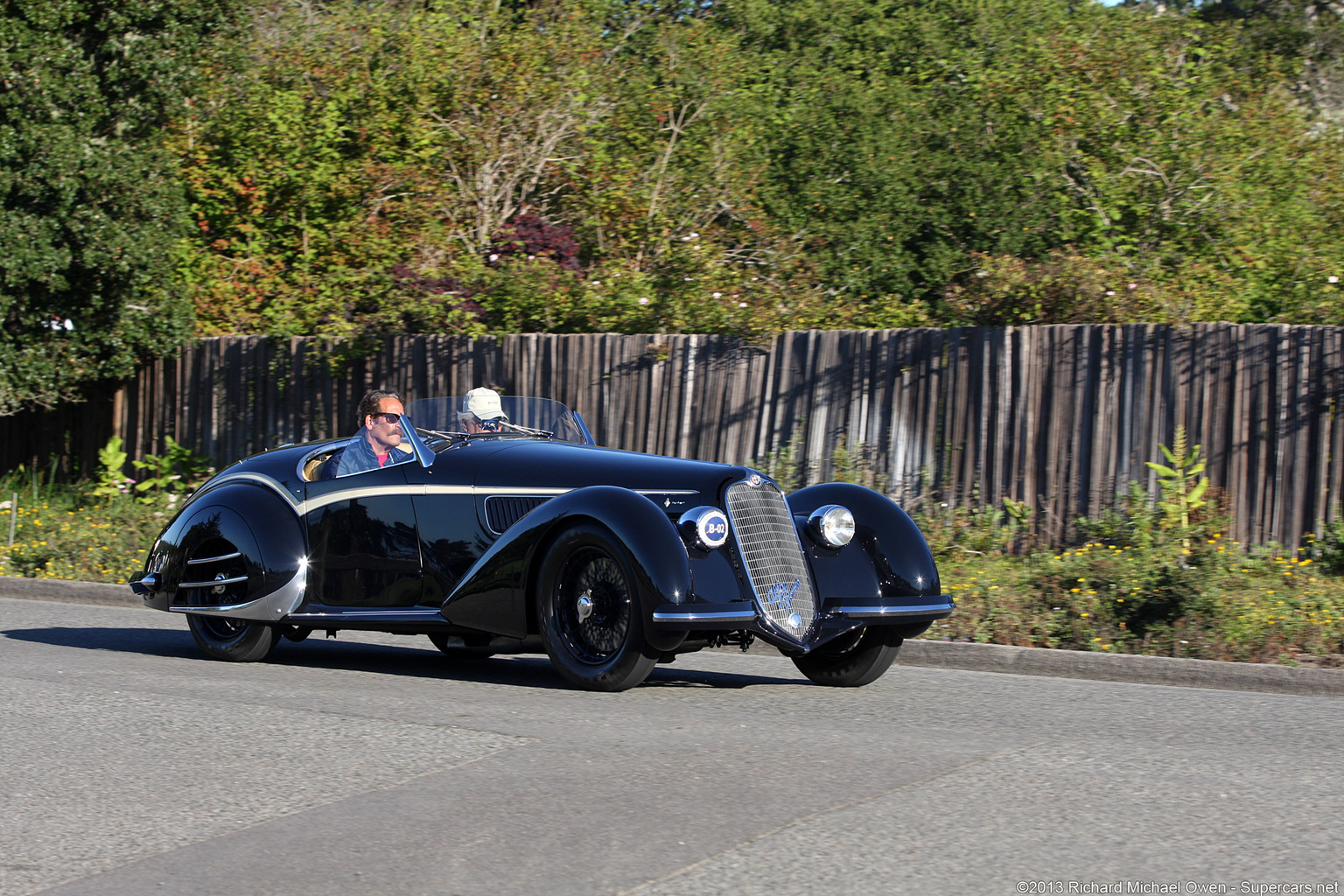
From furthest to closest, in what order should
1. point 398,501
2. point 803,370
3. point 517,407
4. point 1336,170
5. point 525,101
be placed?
point 525,101
point 1336,170
point 803,370
point 517,407
point 398,501

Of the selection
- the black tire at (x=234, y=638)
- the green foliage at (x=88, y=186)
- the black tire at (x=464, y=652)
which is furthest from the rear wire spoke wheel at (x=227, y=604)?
the green foliage at (x=88, y=186)

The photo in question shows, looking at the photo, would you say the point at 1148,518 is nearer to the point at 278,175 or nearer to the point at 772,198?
the point at 772,198

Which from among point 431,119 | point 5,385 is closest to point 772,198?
point 431,119

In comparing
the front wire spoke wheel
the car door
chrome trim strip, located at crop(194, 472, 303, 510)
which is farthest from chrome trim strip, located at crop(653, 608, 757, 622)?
chrome trim strip, located at crop(194, 472, 303, 510)

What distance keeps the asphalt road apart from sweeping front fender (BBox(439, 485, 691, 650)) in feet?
1.27

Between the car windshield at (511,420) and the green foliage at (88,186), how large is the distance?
9122 millimetres

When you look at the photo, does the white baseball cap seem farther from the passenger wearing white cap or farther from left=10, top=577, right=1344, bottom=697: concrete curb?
left=10, top=577, right=1344, bottom=697: concrete curb

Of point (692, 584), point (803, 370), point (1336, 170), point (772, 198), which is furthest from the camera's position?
point (772, 198)

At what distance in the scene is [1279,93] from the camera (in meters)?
20.2

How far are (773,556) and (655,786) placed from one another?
6.81 ft

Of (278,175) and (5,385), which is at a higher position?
(278,175)

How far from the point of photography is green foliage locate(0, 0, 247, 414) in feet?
50.5

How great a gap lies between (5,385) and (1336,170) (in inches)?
661

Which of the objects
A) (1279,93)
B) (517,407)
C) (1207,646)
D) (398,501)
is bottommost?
(1207,646)
